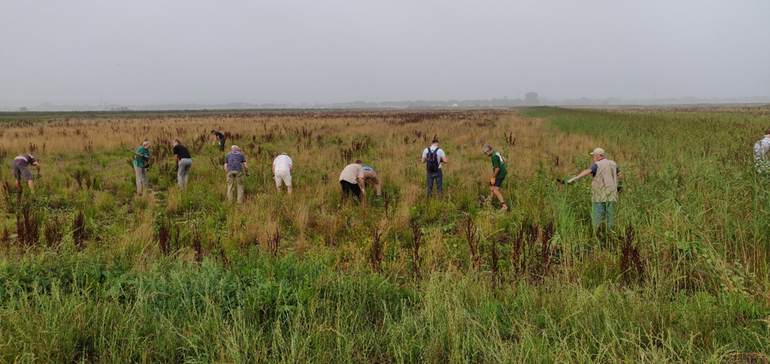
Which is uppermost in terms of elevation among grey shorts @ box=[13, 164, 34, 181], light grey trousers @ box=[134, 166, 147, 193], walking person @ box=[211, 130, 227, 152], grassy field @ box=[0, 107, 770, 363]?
walking person @ box=[211, 130, 227, 152]

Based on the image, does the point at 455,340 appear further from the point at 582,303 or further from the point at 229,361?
the point at 229,361

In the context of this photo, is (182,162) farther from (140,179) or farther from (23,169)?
→ (23,169)

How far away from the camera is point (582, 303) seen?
8.58 ft

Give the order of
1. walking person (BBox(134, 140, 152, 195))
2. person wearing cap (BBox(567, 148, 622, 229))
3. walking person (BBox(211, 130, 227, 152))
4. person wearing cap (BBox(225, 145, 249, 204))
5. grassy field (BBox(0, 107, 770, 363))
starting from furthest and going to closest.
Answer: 1. walking person (BBox(211, 130, 227, 152))
2. walking person (BBox(134, 140, 152, 195))
3. person wearing cap (BBox(225, 145, 249, 204))
4. person wearing cap (BBox(567, 148, 622, 229))
5. grassy field (BBox(0, 107, 770, 363))

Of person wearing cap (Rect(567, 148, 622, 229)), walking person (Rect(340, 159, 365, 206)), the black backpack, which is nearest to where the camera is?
person wearing cap (Rect(567, 148, 622, 229))

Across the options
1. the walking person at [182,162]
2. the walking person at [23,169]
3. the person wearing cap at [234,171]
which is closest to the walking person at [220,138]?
the walking person at [182,162]

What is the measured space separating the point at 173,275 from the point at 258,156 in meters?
10.7

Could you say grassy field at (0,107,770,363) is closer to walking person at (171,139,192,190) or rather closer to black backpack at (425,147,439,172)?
black backpack at (425,147,439,172)

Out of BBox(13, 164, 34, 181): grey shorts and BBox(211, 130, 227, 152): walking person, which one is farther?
BBox(211, 130, 227, 152): walking person

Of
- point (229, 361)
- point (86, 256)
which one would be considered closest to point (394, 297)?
point (229, 361)

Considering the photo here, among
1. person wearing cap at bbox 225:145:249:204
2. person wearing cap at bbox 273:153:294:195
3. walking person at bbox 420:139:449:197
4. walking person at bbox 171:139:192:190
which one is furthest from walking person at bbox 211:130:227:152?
walking person at bbox 420:139:449:197

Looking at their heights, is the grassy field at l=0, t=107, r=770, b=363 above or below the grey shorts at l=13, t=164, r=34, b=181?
below

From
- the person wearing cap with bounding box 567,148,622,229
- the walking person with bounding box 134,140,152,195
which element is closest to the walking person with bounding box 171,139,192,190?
the walking person with bounding box 134,140,152,195

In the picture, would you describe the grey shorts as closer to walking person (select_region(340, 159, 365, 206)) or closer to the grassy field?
the grassy field
